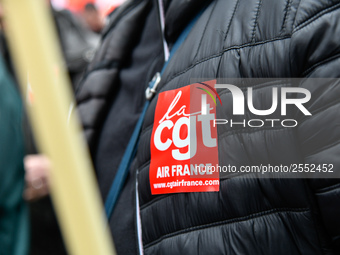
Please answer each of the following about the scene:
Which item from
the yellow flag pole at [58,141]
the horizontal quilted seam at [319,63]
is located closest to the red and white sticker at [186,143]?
the horizontal quilted seam at [319,63]

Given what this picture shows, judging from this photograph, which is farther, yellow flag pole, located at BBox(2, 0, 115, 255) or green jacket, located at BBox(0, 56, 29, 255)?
green jacket, located at BBox(0, 56, 29, 255)

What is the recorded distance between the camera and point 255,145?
58 cm

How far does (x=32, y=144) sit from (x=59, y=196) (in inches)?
61.7

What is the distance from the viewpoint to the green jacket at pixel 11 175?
108 centimetres

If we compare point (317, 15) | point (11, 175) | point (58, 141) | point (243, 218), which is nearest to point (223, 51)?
point (317, 15)

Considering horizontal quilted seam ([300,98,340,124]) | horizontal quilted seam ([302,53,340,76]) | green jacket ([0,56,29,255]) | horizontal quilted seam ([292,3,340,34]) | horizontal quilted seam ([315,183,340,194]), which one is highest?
horizontal quilted seam ([292,3,340,34])

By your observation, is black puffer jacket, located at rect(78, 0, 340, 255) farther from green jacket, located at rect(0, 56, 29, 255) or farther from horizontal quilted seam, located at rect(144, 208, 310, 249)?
green jacket, located at rect(0, 56, 29, 255)

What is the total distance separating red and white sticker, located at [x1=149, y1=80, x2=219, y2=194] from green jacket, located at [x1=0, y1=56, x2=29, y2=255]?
549 mm

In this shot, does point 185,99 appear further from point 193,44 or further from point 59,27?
point 59,27

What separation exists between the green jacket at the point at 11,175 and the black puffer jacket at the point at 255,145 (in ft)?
1.48

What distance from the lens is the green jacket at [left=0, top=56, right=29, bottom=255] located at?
108cm

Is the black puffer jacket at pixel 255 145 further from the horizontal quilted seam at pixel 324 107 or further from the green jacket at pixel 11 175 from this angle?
the green jacket at pixel 11 175

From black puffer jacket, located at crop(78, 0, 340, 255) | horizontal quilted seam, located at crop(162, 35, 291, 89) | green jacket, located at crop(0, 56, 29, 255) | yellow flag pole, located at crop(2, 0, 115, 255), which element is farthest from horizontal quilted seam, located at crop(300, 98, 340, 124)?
green jacket, located at crop(0, 56, 29, 255)

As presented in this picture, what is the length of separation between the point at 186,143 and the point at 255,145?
4.6 inches
